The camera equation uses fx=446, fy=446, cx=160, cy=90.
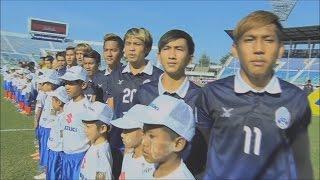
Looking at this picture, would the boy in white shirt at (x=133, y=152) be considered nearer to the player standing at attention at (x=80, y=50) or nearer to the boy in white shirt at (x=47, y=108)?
the player standing at attention at (x=80, y=50)

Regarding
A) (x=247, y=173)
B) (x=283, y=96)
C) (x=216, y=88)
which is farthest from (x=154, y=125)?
(x=283, y=96)

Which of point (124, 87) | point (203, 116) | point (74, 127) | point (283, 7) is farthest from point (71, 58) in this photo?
point (283, 7)

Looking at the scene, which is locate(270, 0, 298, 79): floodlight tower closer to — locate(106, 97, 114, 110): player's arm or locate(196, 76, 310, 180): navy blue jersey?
locate(106, 97, 114, 110): player's arm

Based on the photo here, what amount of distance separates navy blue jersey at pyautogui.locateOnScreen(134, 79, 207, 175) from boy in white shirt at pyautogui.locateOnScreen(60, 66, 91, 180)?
1.23m

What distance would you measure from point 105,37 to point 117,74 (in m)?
1.01

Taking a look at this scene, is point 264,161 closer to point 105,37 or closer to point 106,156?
point 106,156

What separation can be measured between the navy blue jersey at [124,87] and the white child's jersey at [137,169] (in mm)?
919

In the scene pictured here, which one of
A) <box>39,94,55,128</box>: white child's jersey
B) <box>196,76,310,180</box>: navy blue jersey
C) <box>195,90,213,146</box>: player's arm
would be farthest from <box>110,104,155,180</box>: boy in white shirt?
<box>39,94,55,128</box>: white child's jersey

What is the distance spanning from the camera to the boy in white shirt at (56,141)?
584cm

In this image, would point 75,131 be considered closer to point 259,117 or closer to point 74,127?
point 74,127

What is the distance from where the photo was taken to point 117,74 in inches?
193

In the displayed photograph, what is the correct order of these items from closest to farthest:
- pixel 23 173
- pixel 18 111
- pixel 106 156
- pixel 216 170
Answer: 1. pixel 216 170
2. pixel 106 156
3. pixel 23 173
4. pixel 18 111

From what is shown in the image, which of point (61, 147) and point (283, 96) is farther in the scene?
point (61, 147)

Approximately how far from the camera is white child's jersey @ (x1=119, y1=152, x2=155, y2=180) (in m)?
3.59
